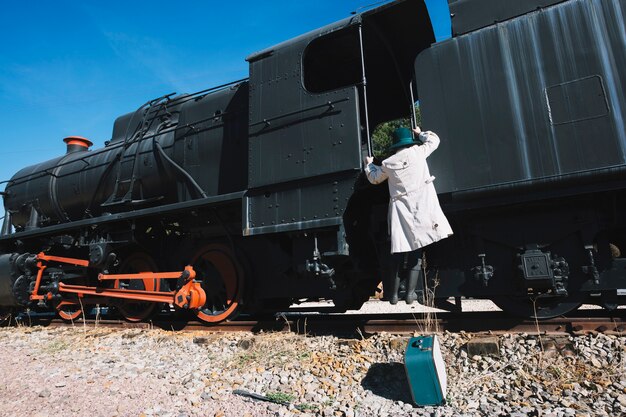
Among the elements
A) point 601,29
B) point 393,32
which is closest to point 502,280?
point 601,29

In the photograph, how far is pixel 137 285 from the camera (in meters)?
6.18

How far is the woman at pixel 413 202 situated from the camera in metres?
3.59

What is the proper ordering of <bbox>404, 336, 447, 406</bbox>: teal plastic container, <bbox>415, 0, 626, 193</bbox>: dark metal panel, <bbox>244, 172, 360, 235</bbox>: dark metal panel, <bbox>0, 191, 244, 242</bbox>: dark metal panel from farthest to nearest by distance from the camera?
<bbox>0, 191, 244, 242</bbox>: dark metal panel
<bbox>244, 172, 360, 235</bbox>: dark metal panel
<bbox>415, 0, 626, 193</bbox>: dark metal panel
<bbox>404, 336, 447, 406</bbox>: teal plastic container

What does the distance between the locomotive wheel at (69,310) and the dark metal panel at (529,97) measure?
682 centimetres

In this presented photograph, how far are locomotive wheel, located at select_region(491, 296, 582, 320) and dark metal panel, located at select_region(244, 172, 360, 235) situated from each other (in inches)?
74.5

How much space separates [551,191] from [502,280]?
0.98 meters

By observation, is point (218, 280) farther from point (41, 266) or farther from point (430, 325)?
point (41, 266)

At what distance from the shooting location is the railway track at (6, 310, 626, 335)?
3.71 metres

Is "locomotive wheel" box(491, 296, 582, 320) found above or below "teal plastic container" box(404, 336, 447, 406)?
above

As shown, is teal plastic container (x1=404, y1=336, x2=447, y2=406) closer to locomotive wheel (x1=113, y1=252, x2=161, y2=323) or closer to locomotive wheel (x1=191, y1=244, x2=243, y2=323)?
locomotive wheel (x1=191, y1=244, x2=243, y2=323)

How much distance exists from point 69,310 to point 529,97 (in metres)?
8.20

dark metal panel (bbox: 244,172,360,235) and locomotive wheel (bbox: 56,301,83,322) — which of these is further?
locomotive wheel (bbox: 56,301,83,322)

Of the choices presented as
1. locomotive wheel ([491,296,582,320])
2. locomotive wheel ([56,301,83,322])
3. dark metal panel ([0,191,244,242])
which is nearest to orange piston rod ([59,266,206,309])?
dark metal panel ([0,191,244,242])

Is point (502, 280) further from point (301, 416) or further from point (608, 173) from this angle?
point (301, 416)
